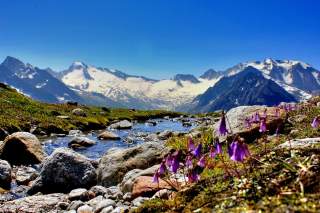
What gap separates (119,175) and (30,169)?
9479 mm

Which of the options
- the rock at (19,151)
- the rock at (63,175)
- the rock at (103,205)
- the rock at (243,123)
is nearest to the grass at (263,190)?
the rock at (103,205)

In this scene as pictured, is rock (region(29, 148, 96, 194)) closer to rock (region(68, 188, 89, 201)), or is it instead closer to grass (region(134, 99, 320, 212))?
rock (region(68, 188, 89, 201))

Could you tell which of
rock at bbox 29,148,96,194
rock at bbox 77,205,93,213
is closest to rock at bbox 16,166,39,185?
rock at bbox 29,148,96,194

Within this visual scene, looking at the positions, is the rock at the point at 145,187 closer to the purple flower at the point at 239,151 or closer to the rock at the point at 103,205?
the rock at the point at 103,205

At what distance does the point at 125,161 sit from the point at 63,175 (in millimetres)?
3211

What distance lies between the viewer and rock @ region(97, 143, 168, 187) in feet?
71.7

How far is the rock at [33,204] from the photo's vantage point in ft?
55.1

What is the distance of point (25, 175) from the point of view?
26406 mm

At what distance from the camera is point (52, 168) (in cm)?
2203

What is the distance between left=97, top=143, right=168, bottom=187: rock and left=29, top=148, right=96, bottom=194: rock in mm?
790

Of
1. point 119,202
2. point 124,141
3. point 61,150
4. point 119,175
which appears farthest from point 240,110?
point 124,141

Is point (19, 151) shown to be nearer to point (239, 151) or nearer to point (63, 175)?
point (63, 175)

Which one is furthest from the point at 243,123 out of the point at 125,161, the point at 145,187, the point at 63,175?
the point at 145,187

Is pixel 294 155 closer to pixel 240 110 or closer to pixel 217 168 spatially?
pixel 217 168
